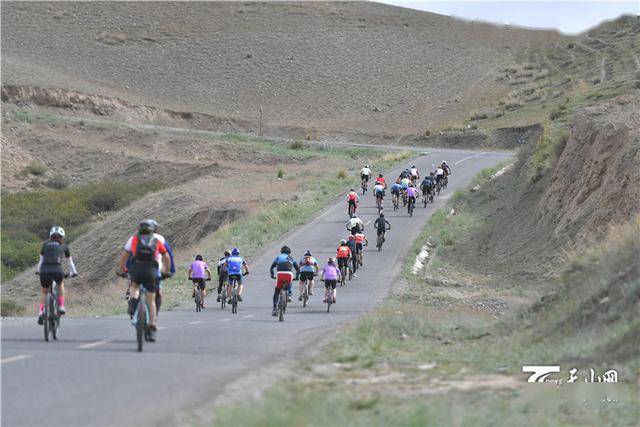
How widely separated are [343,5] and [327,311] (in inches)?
5044

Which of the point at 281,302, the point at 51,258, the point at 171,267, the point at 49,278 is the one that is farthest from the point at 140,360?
the point at 281,302

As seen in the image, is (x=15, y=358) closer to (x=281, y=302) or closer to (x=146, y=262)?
(x=146, y=262)

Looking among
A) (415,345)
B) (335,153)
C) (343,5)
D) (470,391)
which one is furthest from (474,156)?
(343,5)

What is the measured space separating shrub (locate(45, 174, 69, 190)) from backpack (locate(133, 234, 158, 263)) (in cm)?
5672

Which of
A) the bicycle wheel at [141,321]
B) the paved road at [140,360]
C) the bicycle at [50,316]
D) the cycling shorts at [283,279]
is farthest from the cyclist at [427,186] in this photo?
the bicycle wheel at [141,321]

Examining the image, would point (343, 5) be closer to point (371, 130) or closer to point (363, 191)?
point (371, 130)

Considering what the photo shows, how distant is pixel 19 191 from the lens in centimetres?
6769

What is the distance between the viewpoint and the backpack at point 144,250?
49.8 ft

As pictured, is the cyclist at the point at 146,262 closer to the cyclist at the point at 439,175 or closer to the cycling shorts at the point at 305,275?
the cycling shorts at the point at 305,275

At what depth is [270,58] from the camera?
397 ft

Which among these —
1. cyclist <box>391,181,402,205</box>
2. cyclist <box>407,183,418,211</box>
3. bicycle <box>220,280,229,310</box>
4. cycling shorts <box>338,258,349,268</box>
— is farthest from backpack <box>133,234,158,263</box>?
cyclist <box>391,181,402,205</box>

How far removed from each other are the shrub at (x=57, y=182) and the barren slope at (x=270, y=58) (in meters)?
24.5

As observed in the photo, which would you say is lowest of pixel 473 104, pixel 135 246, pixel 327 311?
pixel 327 311

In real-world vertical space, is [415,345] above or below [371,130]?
below
